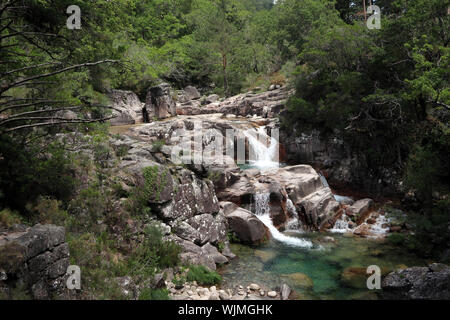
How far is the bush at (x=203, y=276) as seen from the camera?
8477 millimetres

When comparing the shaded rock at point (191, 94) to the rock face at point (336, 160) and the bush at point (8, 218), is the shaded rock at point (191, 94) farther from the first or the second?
the bush at point (8, 218)

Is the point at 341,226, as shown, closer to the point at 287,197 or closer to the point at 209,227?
the point at 287,197

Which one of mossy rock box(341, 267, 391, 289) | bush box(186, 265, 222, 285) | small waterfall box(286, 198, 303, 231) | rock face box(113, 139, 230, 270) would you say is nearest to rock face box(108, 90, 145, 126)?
rock face box(113, 139, 230, 270)

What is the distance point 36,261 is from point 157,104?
21632mm

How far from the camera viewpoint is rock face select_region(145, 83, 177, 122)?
83.9ft

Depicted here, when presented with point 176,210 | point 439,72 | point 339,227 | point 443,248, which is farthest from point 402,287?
point 439,72

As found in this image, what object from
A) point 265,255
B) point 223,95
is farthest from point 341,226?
point 223,95

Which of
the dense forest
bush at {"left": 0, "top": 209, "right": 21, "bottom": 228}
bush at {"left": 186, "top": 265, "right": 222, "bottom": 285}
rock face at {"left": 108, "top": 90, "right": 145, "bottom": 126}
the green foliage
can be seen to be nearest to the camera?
bush at {"left": 0, "top": 209, "right": 21, "bottom": 228}

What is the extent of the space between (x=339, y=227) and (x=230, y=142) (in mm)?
9777

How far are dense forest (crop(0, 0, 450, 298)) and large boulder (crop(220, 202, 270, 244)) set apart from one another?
3864 mm

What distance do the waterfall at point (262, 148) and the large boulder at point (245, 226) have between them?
8.18 metres

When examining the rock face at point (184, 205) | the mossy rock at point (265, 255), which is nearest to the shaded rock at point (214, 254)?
the rock face at point (184, 205)

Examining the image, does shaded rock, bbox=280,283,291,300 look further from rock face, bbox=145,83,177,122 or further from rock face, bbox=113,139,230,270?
rock face, bbox=145,83,177,122

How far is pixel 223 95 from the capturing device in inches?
1404
